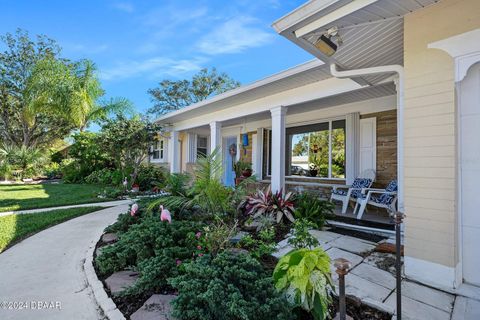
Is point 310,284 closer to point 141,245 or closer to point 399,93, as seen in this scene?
point 141,245

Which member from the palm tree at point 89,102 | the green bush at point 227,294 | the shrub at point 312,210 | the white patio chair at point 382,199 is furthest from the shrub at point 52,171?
the green bush at point 227,294

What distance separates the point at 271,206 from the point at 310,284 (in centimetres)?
252

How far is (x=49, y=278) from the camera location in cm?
256

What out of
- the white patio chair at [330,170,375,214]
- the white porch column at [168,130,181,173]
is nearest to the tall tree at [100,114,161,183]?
the white porch column at [168,130,181,173]

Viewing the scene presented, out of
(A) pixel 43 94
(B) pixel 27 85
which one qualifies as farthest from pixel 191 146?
(B) pixel 27 85

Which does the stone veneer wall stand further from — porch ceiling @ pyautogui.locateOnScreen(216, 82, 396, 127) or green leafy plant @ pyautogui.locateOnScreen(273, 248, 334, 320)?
green leafy plant @ pyautogui.locateOnScreen(273, 248, 334, 320)

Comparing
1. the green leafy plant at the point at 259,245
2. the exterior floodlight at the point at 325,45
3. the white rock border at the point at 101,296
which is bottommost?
the white rock border at the point at 101,296

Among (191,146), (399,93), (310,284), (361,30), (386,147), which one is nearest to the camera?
(310,284)

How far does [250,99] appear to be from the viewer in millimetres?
6262

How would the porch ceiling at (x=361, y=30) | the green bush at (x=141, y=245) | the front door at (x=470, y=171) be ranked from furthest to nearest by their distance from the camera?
the green bush at (x=141, y=245) < the porch ceiling at (x=361, y=30) < the front door at (x=470, y=171)

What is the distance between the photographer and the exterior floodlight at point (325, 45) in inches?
119

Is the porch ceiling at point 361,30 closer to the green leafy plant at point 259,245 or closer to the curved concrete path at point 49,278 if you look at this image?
the green leafy plant at point 259,245

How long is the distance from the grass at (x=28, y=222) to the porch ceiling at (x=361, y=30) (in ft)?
15.7

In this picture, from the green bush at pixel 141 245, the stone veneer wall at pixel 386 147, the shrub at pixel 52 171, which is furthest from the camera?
the shrub at pixel 52 171
